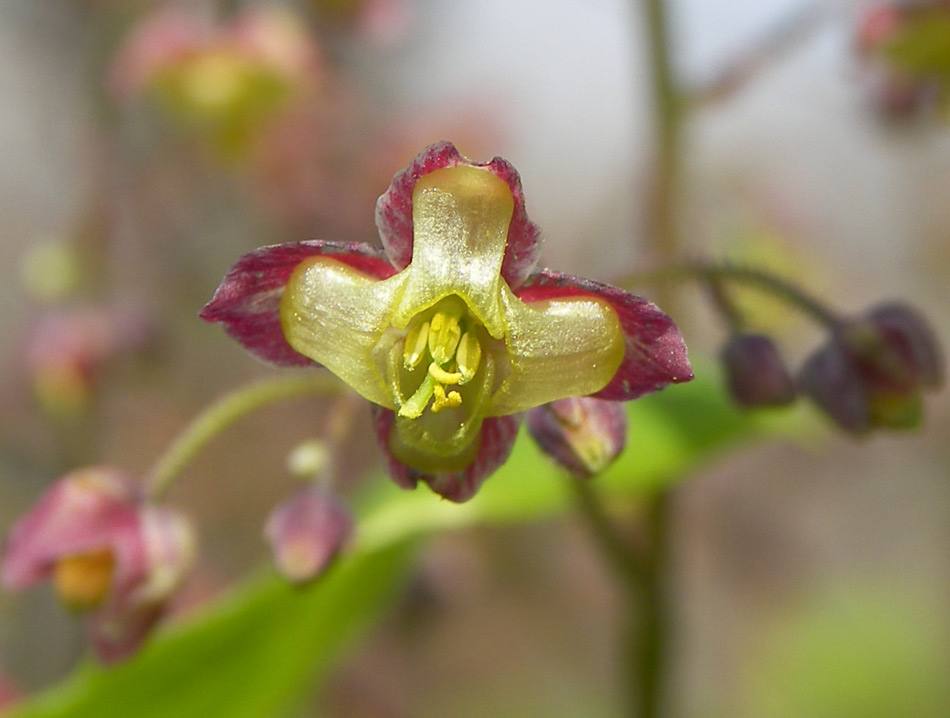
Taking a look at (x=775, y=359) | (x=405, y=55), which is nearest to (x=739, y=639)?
(x=405, y=55)

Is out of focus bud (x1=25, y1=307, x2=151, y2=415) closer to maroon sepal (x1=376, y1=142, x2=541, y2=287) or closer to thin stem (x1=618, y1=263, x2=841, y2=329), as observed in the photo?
thin stem (x1=618, y1=263, x2=841, y2=329)

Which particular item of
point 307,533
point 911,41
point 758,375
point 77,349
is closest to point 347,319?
point 307,533

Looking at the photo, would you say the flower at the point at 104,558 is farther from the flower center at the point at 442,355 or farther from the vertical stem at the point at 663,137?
the vertical stem at the point at 663,137

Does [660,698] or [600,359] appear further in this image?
[660,698]

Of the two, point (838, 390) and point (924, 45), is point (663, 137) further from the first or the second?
point (838, 390)

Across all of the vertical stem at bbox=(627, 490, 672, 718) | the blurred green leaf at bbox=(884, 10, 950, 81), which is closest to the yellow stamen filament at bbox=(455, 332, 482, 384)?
the vertical stem at bbox=(627, 490, 672, 718)

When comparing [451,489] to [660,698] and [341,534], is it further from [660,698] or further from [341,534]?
[660,698]

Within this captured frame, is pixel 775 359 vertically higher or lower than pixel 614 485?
higher
